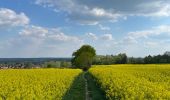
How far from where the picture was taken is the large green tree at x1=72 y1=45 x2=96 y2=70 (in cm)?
11494

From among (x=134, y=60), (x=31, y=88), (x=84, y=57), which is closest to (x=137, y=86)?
(x=31, y=88)

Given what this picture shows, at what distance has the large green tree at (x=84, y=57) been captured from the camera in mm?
114938

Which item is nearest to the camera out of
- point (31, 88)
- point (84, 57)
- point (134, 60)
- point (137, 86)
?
point (31, 88)

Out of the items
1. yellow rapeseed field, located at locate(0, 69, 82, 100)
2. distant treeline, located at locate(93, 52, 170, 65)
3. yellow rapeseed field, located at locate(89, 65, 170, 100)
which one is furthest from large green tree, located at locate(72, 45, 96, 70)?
yellow rapeseed field, located at locate(0, 69, 82, 100)

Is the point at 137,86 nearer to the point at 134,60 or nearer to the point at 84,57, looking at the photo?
the point at 84,57

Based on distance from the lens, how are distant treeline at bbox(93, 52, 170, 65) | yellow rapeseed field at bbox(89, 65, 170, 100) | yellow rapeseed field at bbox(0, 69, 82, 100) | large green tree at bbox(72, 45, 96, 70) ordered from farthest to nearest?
large green tree at bbox(72, 45, 96, 70), distant treeline at bbox(93, 52, 170, 65), yellow rapeseed field at bbox(0, 69, 82, 100), yellow rapeseed field at bbox(89, 65, 170, 100)

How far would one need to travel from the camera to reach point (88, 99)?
26.8 metres

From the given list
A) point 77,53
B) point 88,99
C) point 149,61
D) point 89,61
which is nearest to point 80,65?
point 89,61

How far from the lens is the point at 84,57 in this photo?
383ft

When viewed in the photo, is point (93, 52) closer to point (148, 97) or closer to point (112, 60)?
point (112, 60)

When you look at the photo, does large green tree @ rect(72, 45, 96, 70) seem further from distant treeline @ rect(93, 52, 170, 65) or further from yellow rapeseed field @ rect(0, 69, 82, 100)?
yellow rapeseed field @ rect(0, 69, 82, 100)

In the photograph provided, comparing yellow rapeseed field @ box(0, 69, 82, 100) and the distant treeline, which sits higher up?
the distant treeline

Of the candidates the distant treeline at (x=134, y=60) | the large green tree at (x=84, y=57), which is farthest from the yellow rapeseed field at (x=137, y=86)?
the large green tree at (x=84, y=57)

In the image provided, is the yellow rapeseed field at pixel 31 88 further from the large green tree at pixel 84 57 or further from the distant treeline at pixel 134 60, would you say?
the large green tree at pixel 84 57
